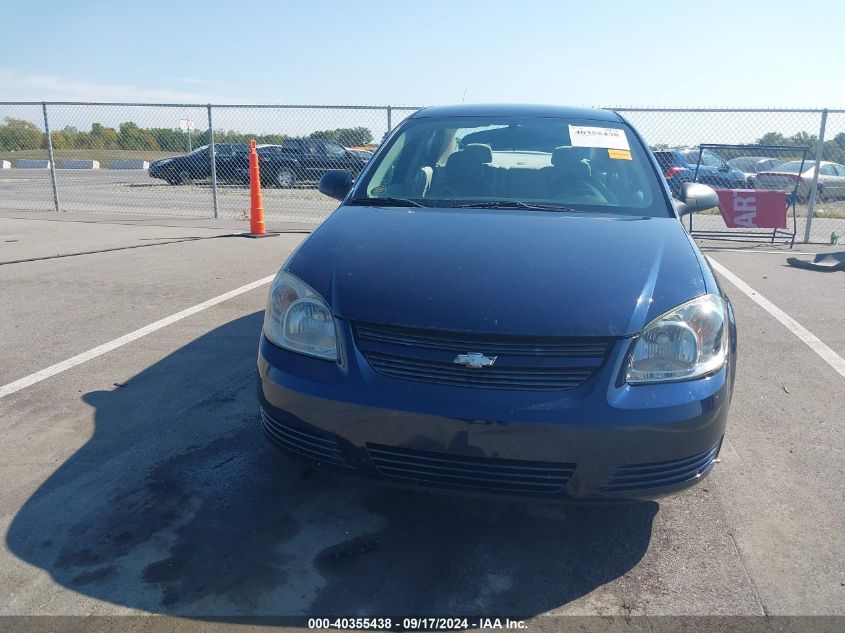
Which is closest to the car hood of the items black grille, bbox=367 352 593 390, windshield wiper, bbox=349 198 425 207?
black grille, bbox=367 352 593 390

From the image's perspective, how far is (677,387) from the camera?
234 cm

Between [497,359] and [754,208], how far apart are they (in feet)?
32.5

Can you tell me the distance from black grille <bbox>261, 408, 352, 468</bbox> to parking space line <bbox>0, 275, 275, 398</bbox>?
2.22 m

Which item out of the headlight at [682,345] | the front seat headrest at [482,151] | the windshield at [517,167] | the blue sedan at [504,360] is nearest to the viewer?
the blue sedan at [504,360]

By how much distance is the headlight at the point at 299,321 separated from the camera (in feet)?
8.27

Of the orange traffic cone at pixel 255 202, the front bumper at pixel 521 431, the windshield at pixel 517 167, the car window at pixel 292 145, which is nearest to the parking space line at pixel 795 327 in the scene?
the windshield at pixel 517 167

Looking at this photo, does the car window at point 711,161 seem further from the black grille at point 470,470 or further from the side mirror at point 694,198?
the black grille at point 470,470

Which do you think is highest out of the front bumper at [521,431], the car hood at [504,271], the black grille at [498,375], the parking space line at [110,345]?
the car hood at [504,271]

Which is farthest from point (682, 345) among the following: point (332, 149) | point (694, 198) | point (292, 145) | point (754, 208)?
point (292, 145)

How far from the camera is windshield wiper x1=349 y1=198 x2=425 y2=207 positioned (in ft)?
11.6

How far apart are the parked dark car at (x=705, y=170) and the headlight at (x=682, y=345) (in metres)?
10.9

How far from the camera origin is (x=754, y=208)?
1076cm

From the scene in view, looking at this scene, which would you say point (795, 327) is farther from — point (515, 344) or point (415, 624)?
point (415, 624)

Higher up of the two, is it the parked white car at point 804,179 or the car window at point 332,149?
the car window at point 332,149
